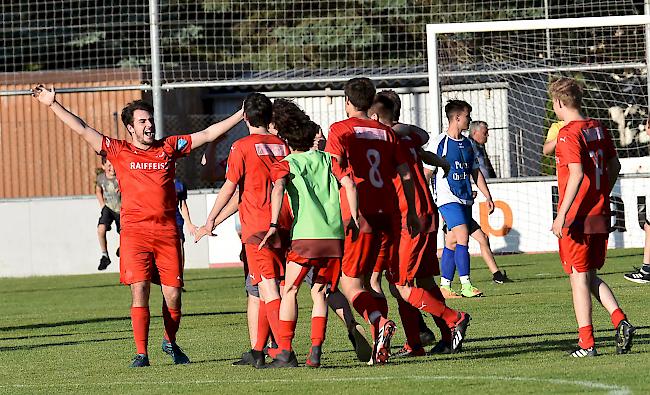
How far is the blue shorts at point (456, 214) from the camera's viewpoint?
49.8 feet

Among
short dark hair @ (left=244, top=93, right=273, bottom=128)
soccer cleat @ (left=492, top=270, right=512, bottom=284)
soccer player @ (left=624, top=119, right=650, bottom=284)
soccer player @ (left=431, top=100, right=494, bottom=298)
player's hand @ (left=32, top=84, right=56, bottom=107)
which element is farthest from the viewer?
soccer cleat @ (left=492, top=270, right=512, bottom=284)

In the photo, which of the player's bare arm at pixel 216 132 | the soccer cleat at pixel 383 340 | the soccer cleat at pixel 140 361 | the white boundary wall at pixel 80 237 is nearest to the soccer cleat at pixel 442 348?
the soccer cleat at pixel 383 340

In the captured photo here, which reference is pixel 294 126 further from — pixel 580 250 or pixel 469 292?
pixel 469 292

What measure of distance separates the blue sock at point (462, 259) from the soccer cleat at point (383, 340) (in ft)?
19.2

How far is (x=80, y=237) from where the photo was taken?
23219 mm

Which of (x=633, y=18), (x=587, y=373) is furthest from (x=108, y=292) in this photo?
(x=587, y=373)

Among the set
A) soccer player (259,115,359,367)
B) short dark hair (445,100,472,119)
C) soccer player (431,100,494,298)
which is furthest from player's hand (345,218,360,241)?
soccer player (431,100,494,298)

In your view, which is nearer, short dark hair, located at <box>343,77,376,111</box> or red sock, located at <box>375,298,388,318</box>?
short dark hair, located at <box>343,77,376,111</box>

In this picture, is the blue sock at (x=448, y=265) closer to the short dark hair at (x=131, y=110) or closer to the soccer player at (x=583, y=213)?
the short dark hair at (x=131, y=110)

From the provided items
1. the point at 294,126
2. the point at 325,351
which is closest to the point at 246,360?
the point at 325,351

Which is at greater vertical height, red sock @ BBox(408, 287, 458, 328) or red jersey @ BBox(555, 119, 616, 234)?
red jersey @ BBox(555, 119, 616, 234)

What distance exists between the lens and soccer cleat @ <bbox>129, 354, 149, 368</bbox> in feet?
33.3

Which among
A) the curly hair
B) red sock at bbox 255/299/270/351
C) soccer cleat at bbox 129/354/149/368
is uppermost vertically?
the curly hair

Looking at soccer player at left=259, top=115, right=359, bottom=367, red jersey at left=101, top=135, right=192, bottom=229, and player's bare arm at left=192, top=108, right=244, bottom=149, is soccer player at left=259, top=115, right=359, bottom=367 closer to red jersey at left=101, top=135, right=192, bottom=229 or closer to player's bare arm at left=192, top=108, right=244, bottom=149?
player's bare arm at left=192, top=108, right=244, bottom=149
